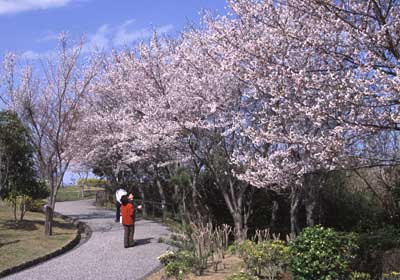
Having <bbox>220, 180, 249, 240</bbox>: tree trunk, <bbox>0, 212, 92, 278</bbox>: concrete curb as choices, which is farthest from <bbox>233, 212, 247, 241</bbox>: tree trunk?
<bbox>0, 212, 92, 278</bbox>: concrete curb

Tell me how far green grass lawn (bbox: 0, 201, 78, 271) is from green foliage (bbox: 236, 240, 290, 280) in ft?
18.5

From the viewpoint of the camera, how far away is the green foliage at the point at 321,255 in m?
7.25

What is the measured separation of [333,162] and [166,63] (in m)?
10.3

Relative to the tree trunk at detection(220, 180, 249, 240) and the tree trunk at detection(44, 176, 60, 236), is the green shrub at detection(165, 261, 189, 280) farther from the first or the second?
the tree trunk at detection(44, 176, 60, 236)

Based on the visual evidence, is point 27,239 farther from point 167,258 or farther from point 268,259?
point 268,259

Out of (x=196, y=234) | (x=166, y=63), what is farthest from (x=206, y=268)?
(x=166, y=63)

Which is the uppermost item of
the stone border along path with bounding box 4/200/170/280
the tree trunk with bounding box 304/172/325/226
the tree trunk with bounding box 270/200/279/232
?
the tree trunk with bounding box 304/172/325/226

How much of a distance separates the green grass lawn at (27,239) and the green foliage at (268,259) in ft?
18.5

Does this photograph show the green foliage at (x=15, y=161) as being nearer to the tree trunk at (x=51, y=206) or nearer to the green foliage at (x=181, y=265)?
the tree trunk at (x=51, y=206)

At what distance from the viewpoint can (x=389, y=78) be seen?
693 cm

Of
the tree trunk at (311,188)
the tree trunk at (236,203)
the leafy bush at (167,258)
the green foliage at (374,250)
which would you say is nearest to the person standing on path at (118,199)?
the tree trunk at (236,203)

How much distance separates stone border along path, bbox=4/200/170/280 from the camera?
35.3ft

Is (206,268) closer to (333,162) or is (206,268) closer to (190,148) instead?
(333,162)

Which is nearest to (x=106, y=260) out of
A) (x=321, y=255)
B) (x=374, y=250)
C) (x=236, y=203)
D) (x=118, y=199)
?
(x=236, y=203)
